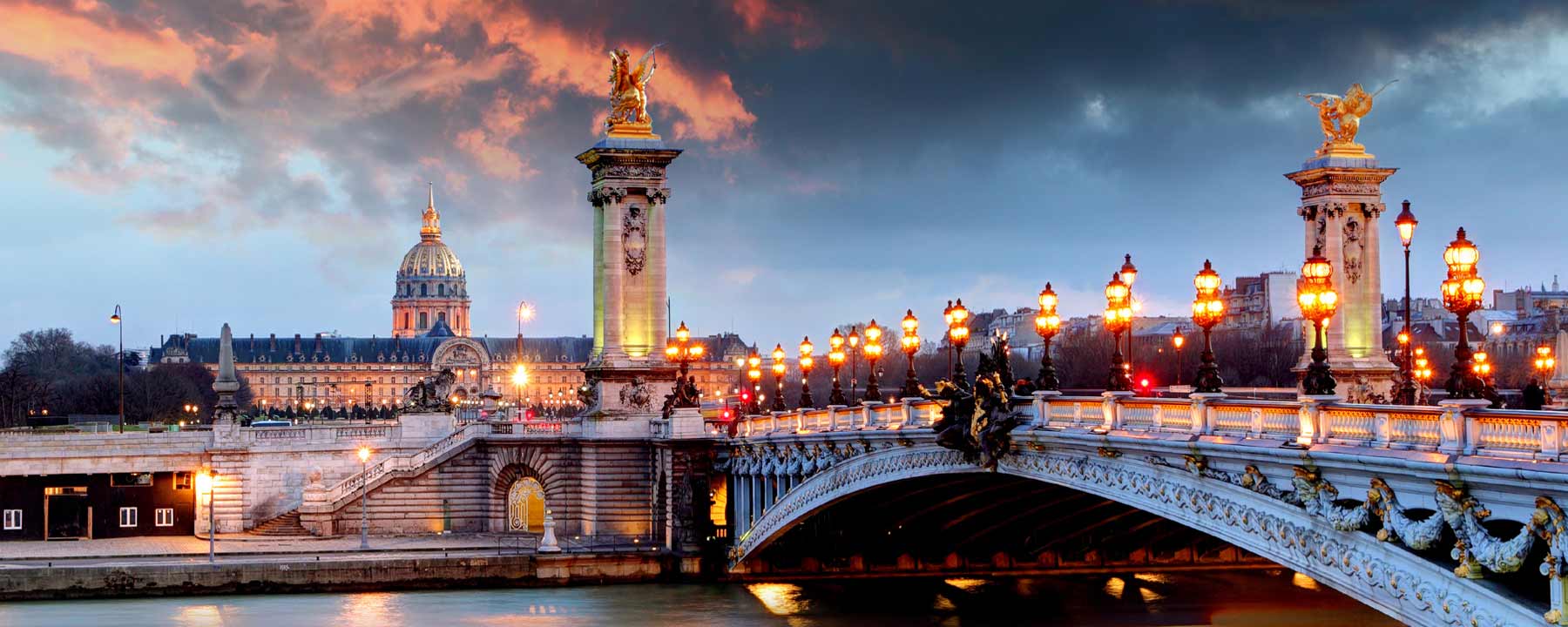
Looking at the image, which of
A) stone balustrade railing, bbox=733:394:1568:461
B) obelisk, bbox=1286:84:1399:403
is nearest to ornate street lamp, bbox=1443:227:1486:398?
stone balustrade railing, bbox=733:394:1568:461

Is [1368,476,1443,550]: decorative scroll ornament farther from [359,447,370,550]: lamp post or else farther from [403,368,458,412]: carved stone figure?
[403,368,458,412]: carved stone figure

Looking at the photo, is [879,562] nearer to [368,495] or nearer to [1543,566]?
[368,495]

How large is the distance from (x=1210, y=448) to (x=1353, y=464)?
3.76 m

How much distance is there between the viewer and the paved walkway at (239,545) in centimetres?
5572

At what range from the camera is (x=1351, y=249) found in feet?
182

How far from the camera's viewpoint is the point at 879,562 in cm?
5297

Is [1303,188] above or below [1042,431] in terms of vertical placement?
above

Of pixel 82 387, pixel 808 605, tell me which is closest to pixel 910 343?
pixel 808 605

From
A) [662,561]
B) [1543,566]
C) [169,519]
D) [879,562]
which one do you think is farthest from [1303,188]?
[1543,566]

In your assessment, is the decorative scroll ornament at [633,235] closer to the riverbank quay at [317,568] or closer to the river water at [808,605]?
the riverbank quay at [317,568]

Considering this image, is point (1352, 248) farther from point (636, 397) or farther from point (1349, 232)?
point (636, 397)

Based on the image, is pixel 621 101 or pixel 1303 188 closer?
pixel 1303 188

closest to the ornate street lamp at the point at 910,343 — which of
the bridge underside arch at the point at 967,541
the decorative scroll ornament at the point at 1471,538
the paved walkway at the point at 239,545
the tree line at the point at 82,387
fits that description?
the bridge underside arch at the point at 967,541

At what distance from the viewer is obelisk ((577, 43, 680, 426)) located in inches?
2373
